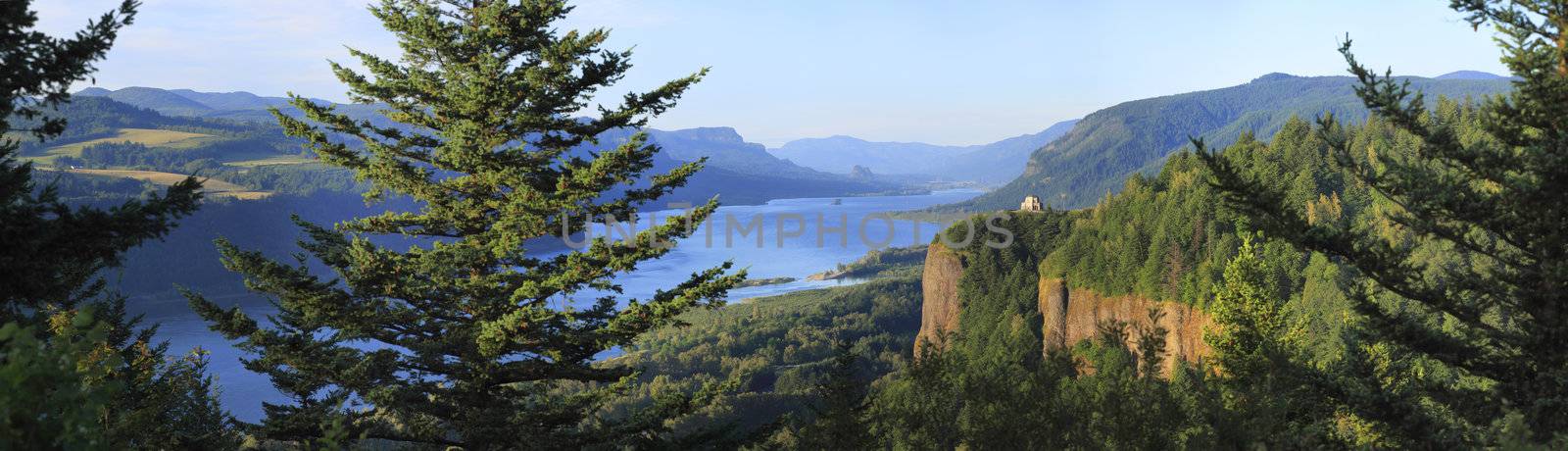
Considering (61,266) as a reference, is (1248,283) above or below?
below

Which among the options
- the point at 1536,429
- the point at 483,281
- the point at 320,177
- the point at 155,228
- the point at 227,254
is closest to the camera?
the point at 1536,429

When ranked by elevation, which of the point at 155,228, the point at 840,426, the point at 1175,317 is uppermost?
the point at 155,228

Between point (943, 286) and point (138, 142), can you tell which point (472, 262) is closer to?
point (943, 286)

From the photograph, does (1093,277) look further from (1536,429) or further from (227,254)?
(227,254)

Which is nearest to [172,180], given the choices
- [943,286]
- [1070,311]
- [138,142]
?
[138,142]

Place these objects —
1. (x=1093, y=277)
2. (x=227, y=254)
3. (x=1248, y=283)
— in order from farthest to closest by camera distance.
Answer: (x=1093, y=277)
(x=1248, y=283)
(x=227, y=254)

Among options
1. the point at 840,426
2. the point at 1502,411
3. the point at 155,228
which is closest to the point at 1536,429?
the point at 1502,411

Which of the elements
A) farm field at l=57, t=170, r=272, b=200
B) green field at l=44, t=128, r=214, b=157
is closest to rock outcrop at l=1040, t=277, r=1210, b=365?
farm field at l=57, t=170, r=272, b=200
